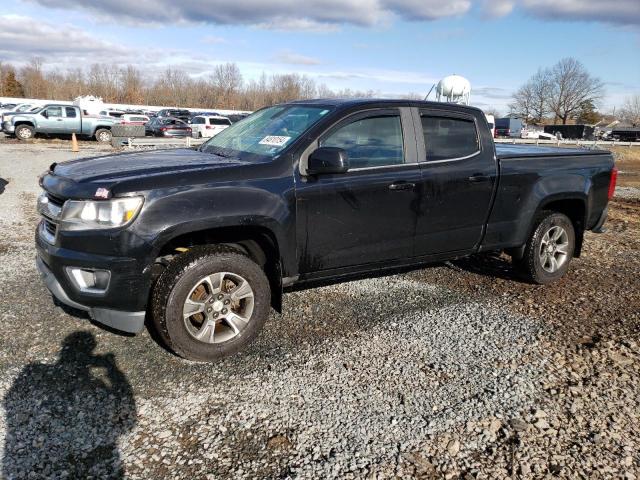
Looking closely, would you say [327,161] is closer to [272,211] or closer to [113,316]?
[272,211]

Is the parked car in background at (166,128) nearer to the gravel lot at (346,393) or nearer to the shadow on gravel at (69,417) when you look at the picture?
the gravel lot at (346,393)

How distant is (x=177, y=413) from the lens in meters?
2.89

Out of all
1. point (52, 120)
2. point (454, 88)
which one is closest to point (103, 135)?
point (52, 120)

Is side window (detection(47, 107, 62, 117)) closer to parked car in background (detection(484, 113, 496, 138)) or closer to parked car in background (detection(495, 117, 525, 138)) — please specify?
parked car in background (detection(484, 113, 496, 138))

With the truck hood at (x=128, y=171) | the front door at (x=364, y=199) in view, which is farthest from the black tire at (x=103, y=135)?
the front door at (x=364, y=199)

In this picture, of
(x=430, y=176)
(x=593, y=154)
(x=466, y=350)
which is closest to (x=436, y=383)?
(x=466, y=350)

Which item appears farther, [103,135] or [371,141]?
[103,135]

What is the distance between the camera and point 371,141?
13.2 ft

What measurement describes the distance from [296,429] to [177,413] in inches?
28.1

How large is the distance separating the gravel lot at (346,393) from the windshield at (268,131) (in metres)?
1.48

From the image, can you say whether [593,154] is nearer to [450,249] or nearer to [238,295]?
[450,249]

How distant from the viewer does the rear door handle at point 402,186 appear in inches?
157

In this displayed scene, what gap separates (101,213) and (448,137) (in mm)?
2960

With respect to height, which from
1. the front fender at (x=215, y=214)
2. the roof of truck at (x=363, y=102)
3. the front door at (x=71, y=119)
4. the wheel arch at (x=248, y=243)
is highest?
the front door at (x=71, y=119)
